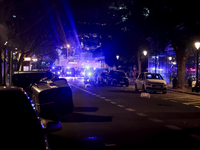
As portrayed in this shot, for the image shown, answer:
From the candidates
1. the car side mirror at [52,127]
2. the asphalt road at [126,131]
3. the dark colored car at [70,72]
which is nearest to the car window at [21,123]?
the car side mirror at [52,127]

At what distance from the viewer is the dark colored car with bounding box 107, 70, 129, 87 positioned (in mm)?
37219

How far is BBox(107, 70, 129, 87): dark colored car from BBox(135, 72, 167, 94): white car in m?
9.15

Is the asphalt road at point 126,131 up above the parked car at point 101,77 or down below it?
below

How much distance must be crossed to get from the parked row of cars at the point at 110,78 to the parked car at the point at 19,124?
110 ft

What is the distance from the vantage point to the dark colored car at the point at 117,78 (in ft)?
122

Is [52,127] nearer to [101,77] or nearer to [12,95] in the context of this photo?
[12,95]

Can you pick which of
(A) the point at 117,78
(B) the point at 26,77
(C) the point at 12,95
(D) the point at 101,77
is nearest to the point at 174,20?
(A) the point at 117,78

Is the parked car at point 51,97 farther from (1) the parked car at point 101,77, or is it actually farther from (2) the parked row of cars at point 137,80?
(1) the parked car at point 101,77

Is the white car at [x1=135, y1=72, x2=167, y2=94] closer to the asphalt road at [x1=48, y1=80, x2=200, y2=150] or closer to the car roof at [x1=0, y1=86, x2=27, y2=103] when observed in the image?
the asphalt road at [x1=48, y1=80, x2=200, y2=150]

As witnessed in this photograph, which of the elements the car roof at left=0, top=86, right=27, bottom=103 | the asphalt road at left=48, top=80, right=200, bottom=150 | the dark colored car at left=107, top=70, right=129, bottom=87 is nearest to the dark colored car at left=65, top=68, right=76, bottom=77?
the dark colored car at left=107, top=70, right=129, bottom=87

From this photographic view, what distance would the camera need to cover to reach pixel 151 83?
25.7 metres

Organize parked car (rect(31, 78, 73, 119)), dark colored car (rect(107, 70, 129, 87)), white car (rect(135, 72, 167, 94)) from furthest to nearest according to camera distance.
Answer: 1. dark colored car (rect(107, 70, 129, 87))
2. white car (rect(135, 72, 167, 94))
3. parked car (rect(31, 78, 73, 119))

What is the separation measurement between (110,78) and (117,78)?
157cm

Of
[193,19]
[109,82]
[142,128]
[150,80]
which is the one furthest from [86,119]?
[109,82]
